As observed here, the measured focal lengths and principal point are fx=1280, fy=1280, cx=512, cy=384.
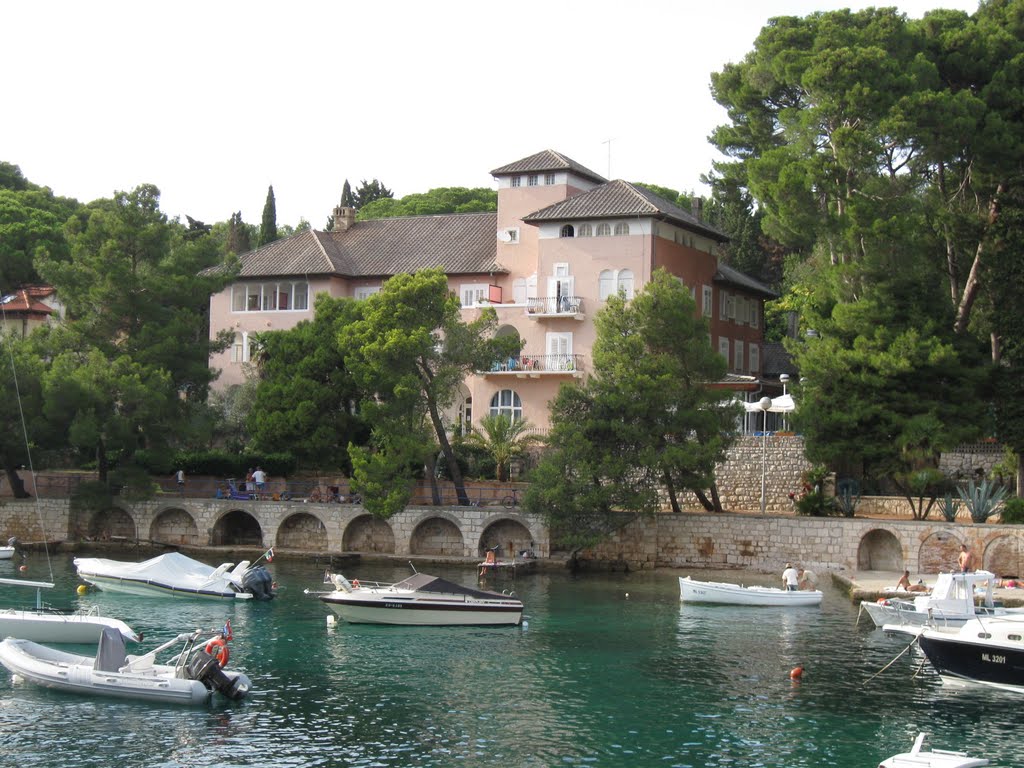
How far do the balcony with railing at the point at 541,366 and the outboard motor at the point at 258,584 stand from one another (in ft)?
64.3

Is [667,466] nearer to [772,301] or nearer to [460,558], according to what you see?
[460,558]

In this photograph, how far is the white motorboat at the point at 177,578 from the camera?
136 ft

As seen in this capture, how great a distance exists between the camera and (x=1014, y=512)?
146 feet

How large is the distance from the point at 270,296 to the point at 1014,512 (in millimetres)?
38274

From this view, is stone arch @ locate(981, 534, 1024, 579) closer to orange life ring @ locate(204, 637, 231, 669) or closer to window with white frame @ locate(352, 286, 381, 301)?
orange life ring @ locate(204, 637, 231, 669)

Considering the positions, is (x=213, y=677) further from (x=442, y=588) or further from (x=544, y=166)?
(x=544, y=166)

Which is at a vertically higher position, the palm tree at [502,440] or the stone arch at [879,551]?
the palm tree at [502,440]

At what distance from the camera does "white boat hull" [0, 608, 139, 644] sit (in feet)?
108

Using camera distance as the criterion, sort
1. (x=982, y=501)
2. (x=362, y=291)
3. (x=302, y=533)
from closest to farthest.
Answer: (x=982, y=501) < (x=302, y=533) < (x=362, y=291)

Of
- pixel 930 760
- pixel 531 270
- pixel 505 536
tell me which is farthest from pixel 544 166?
pixel 930 760

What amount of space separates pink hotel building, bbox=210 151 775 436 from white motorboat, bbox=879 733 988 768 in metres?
33.3

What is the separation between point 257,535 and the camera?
185 feet

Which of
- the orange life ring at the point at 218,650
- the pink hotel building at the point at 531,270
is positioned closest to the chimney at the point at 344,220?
the pink hotel building at the point at 531,270

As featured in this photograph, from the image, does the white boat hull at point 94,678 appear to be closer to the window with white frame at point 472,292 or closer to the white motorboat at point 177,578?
the white motorboat at point 177,578
